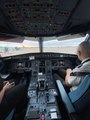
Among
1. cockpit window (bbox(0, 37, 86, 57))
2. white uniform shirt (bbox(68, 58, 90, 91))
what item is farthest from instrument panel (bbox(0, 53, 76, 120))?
white uniform shirt (bbox(68, 58, 90, 91))

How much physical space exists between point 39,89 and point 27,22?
0.98 m

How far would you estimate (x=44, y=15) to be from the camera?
6.53 feet

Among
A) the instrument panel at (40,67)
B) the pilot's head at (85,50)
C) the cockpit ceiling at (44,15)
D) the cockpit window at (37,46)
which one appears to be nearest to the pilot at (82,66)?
the pilot's head at (85,50)

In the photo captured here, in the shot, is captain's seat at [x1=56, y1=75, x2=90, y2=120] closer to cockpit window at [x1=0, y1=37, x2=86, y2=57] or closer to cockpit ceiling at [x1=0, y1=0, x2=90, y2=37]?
cockpit ceiling at [x1=0, y1=0, x2=90, y2=37]

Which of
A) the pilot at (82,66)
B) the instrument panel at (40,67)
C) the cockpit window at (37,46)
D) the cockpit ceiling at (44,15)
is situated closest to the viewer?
the cockpit ceiling at (44,15)

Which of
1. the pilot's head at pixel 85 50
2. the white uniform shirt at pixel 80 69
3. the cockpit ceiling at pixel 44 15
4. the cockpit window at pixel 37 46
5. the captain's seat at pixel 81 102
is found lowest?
the captain's seat at pixel 81 102

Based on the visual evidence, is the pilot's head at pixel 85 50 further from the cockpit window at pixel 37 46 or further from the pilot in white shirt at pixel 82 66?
the cockpit window at pixel 37 46

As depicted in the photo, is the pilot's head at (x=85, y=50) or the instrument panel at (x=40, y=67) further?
the instrument panel at (x=40, y=67)

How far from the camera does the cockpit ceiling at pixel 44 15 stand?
163cm

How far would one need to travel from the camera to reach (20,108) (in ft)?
9.12

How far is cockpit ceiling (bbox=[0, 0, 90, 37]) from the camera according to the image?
5.34 feet

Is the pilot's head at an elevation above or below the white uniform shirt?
above

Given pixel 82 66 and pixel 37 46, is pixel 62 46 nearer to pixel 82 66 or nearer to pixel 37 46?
pixel 37 46

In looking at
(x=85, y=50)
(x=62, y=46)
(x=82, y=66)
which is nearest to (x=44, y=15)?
(x=85, y=50)
